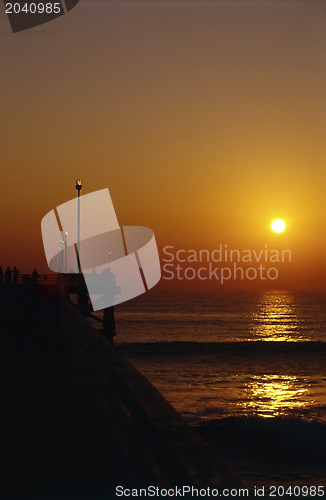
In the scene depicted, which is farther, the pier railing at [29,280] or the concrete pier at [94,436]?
the pier railing at [29,280]

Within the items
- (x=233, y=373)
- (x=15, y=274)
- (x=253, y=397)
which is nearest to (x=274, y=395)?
(x=253, y=397)

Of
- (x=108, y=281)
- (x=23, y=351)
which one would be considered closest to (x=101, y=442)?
(x=23, y=351)

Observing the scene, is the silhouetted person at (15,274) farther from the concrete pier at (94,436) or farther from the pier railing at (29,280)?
the concrete pier at (94,436)

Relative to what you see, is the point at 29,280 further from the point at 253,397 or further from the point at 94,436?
the point at 94,436

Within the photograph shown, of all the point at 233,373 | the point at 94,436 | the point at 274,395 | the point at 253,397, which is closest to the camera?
the point at 94,436

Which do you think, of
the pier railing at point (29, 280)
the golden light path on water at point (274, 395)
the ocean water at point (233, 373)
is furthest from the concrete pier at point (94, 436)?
the pier railing at point (29, 280)

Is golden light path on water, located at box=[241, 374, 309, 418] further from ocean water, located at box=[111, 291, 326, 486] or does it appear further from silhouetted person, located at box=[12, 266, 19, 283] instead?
silhouetted person, located at box=[12, 266, 19, 283]

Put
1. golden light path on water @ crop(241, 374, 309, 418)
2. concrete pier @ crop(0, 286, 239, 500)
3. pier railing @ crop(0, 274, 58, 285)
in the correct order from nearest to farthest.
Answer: concrete pier @ crop(0, 286, 239, 500) < golden light path on water @ crop(241, 374, 309, 418) < pier railing @ crop(0, 274, 58, 285)

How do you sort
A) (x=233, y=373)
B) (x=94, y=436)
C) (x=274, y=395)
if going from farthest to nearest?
(x=233, y=373), (x=274, y=395), (x=94, y=436)

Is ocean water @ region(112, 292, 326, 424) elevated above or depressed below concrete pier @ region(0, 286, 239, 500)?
below

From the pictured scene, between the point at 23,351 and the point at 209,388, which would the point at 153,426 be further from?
the point at 209,388

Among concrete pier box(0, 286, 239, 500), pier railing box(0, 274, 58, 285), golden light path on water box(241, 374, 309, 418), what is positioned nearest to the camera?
concrete pier box(0, 286, 239, 500)

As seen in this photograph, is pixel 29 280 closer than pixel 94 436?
No

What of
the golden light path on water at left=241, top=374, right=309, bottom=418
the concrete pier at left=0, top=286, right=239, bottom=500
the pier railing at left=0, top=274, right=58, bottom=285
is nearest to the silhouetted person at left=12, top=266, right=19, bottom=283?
the pier railing at left=0, top=274, right=58, bottom=285
